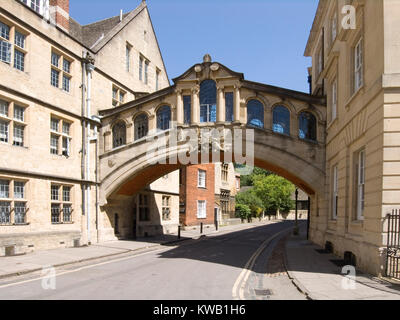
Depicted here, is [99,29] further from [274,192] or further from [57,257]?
[274,192]

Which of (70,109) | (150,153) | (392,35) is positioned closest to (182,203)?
(150,153)

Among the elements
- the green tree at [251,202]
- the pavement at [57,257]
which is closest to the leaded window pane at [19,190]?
the pavement at [57,257]

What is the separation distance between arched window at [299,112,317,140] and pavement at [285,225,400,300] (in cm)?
805

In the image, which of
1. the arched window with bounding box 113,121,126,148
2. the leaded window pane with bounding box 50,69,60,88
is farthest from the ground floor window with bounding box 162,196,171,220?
the leaded window pane with bounding box 50,69,60,88

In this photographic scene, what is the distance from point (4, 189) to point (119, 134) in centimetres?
842

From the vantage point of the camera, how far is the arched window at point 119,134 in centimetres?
2275

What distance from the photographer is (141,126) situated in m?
22.4

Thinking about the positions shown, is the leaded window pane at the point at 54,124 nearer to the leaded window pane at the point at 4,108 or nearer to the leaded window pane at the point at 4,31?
the leaded window pane at the point at 4,108

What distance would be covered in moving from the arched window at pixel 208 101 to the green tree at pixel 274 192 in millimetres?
50085

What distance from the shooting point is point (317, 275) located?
11180 millimetres

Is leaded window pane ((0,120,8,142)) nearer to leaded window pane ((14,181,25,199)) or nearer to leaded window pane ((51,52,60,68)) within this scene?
leaded window pane ((14,181,25,199))

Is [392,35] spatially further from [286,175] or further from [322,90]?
[286,175]

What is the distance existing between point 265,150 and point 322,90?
4.83 meters

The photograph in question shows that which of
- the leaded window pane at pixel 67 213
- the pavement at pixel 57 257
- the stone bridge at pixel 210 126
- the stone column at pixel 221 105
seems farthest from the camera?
the stone column at pixel 221 105
